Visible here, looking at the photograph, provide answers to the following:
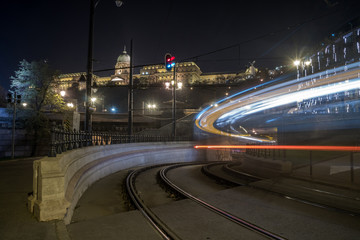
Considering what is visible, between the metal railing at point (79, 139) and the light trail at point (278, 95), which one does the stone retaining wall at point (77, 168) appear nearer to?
the metal railing at point (79, 139)

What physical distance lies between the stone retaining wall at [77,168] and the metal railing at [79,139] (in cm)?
28

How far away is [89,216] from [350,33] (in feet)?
197

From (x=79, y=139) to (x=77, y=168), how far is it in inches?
83.9

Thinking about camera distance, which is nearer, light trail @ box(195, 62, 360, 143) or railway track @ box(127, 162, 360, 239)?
railway track @ box(127, 162, 360, 239)

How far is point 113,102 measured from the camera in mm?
120750

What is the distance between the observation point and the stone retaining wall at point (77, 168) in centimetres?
466

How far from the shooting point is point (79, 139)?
961 centimetres

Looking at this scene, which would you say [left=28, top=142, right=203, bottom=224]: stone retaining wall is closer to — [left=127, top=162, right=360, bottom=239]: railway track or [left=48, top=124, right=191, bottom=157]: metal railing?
[left=48, top=124, right=191, bottom=157]: metal railing

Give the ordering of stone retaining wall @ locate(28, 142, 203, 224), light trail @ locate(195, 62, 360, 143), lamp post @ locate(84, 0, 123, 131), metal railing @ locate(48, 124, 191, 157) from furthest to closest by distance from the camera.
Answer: light trail @ locate(195, 62, 360, 143)
lamp post @ locate(84, 0, 123, 131)
metal railing @ locate(48, 124, 191, 157)
stone retaining wall @ locate(28, 142, 203, 224)

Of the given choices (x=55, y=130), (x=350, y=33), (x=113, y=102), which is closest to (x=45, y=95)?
(x=55, y=130)

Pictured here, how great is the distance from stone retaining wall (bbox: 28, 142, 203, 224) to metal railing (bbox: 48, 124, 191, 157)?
0.28 metres

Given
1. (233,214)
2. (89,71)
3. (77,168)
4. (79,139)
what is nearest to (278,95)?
(89,71)

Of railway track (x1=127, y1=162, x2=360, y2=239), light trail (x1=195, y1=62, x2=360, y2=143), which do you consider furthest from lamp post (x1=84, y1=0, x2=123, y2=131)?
light trail (x1=195, y1=62, x2=360, y2=143)

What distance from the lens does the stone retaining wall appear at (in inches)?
183
